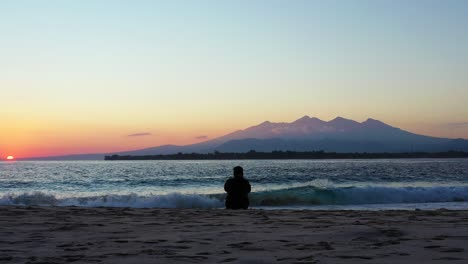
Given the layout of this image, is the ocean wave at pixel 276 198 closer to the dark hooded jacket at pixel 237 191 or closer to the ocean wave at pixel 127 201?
the ocean wave at pixel 127 201

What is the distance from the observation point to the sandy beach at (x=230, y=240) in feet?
15.9

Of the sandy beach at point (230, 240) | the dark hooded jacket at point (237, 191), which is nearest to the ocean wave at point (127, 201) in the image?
the dark hooded jacket at point (237, 191)

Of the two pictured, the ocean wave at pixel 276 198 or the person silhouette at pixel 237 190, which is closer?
the person silhouette at pixel 237 190

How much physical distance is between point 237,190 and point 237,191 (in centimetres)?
3

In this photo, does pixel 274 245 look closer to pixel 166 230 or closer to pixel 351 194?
pixel 166 230

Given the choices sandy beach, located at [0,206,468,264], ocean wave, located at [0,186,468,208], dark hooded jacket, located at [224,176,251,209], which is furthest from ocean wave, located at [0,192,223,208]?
sandy beach, located at [0,206,468,264]

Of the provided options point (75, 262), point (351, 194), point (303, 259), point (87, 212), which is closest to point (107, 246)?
point (75, 262)

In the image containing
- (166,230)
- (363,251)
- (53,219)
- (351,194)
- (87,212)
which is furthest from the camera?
(351,194)

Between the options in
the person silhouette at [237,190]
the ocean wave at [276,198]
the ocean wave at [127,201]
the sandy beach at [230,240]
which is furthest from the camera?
the ocean wave at [276,198]

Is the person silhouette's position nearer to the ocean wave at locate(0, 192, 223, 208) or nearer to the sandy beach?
the sandy beach

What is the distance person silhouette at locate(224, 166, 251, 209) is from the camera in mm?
11898

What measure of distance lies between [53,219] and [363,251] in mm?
5392

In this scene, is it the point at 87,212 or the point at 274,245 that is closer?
the point at 274,245

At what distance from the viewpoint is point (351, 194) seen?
2411 cm
